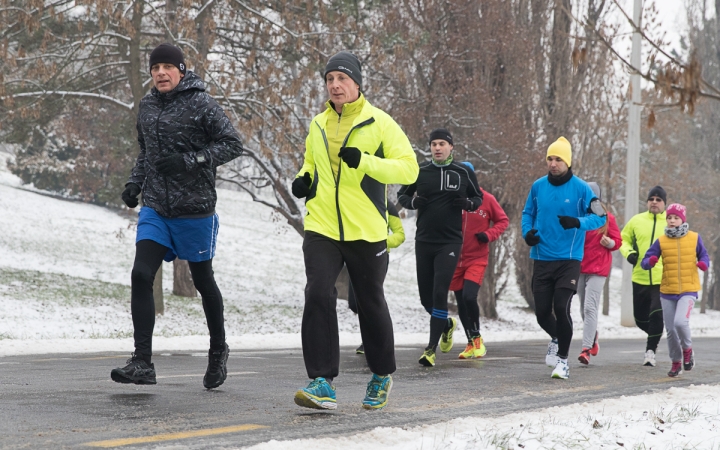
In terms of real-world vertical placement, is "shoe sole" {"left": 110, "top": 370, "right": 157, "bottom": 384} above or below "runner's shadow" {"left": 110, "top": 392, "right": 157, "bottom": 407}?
above

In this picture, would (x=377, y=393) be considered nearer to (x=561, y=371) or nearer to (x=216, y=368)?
(x=216, y=368)

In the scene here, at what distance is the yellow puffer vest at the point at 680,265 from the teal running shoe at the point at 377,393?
4.83 m

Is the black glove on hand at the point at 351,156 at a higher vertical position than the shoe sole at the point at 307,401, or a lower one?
higher

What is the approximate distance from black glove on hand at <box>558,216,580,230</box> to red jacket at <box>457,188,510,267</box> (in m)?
2.10

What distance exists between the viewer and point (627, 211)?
2300 cm

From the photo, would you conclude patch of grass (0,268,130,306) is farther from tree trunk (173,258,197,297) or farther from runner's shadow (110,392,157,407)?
runner's shadow (110,392,157,407)

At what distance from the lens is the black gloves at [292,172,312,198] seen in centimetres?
532

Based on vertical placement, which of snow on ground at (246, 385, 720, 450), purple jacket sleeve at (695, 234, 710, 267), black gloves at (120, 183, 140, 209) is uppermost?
black gloves at (120, 183, 140, 209)

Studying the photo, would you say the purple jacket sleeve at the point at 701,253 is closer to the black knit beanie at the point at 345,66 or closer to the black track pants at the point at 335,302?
the black track pants at the point at 335,302

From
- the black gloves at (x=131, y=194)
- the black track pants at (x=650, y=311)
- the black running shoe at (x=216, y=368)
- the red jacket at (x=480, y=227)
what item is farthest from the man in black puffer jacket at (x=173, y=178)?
the black track pants at (x=650, y=311)

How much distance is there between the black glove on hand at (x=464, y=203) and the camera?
9.48 m

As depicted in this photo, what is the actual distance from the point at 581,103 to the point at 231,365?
1804cm

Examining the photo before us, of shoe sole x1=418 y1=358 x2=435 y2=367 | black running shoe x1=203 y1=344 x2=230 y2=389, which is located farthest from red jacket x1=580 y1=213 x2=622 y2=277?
black running shoe x1=203 y1=344 x2=230 y2=389

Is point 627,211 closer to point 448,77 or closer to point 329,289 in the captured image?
point 448,77
